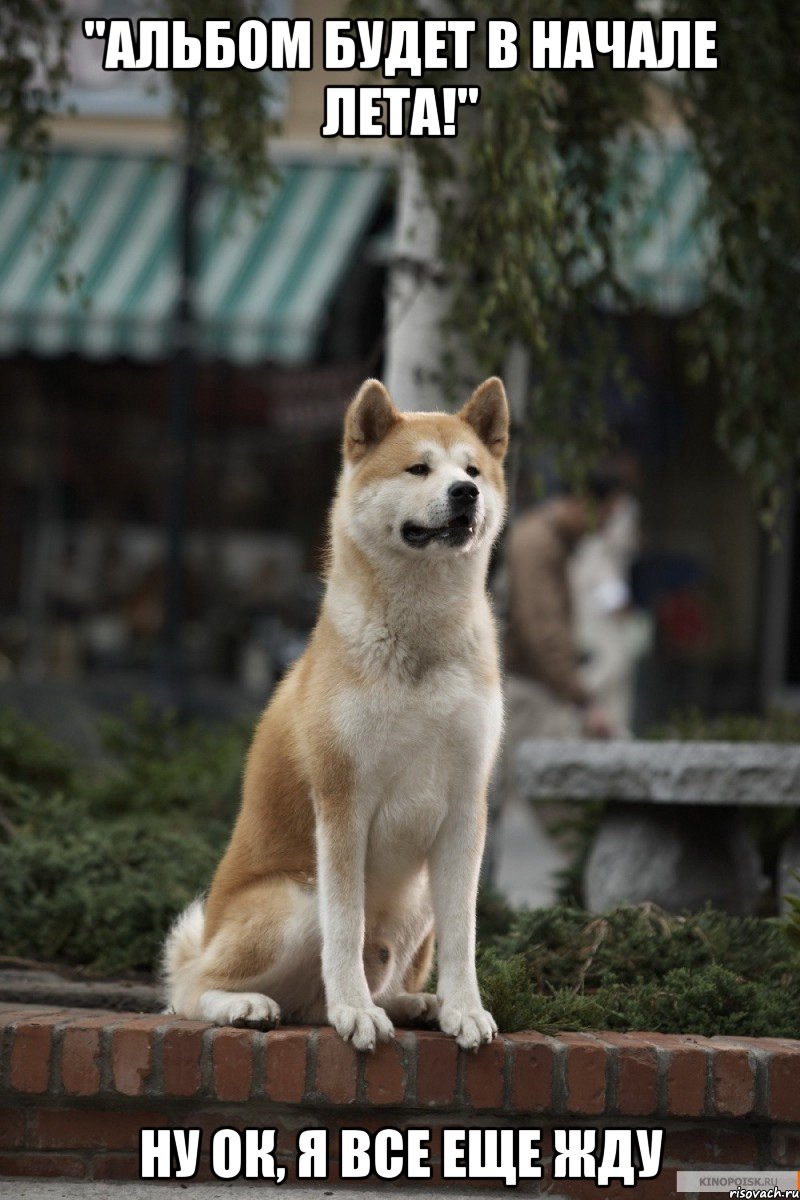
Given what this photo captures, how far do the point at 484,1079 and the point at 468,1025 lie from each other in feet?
0.44

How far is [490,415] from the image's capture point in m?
3.56

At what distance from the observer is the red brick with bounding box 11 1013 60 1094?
3.43m

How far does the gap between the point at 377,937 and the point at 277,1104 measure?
0.43 meters

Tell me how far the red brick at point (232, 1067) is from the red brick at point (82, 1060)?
268 millimetres

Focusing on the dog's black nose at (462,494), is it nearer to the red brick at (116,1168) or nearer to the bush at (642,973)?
the bush at (642,973)

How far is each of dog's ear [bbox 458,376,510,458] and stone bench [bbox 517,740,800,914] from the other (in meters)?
1.90

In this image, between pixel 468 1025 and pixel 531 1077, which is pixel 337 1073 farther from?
pixel 531 1077

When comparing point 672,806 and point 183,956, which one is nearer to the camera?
point 183,956

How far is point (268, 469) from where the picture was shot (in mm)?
13078

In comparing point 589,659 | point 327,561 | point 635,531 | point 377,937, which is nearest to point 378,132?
point 327,561

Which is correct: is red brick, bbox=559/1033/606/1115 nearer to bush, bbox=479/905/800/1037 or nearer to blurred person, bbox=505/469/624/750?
bush, bbox=479/905/800/1037

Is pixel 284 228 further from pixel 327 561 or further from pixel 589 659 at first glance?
pixel 327 561

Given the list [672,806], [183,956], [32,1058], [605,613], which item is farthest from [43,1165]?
[605,613]

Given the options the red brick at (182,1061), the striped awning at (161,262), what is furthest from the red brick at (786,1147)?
the striped awning at (161,262)
